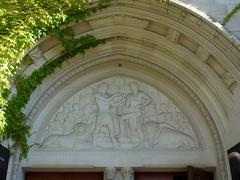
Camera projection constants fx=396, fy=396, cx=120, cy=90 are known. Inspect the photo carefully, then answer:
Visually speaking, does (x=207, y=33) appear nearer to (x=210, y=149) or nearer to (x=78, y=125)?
(x=210, y=149)

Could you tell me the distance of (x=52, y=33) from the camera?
21.2 feet

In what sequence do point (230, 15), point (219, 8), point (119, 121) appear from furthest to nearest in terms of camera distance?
point (119, 121) < point (219, 8) < point (230, 15)

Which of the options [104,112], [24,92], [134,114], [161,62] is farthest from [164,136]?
[24,92]

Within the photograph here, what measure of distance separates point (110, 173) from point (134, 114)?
3.71 feet

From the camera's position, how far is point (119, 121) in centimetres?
684

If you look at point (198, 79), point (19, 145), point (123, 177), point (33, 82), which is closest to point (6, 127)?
point (19, 145)

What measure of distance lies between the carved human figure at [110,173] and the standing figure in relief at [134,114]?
0.63 m

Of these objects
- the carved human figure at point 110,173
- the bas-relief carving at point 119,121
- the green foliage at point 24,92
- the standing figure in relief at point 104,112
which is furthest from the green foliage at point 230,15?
the carved human figure at point 110,173

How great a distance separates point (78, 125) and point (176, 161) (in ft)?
5.79

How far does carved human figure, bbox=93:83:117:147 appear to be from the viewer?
6770 millimetres

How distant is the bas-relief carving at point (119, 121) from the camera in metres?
6.69

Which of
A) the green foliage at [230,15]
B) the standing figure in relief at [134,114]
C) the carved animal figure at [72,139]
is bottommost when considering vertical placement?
the carved animal figure at [72,139]

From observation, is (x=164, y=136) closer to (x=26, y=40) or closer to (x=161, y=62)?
(x=161, y=62)

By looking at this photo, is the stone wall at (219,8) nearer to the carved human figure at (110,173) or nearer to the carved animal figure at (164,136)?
the carved animal figure at (164,136)
